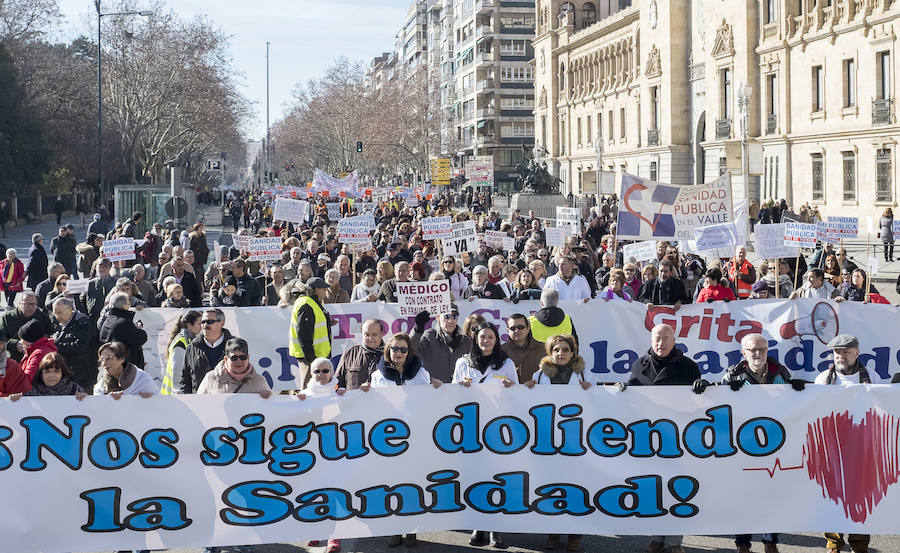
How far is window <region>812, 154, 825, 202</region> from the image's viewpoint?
45250 millimetres

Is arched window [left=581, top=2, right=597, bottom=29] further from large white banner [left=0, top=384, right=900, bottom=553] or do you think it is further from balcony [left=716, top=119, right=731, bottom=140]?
large white banner [left=0, top=384, right=900, bottom=553]

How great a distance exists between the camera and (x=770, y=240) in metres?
14.9

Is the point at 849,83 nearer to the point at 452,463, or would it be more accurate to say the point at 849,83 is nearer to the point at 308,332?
the point at 308,332

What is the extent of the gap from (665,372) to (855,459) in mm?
1245

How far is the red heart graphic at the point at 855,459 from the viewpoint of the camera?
23.4ft

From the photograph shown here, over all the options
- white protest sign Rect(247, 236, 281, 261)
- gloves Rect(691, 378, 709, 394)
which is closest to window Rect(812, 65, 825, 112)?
Answer: white protest sign Rect(247, 236, 281, 261)

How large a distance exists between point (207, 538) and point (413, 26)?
143069 mm

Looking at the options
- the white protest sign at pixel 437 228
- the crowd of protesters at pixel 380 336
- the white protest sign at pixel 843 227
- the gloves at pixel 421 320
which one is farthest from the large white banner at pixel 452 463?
the white protest sign at pixel 843 227

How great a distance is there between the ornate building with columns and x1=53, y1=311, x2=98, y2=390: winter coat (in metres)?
17.7

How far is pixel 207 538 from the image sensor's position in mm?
7090

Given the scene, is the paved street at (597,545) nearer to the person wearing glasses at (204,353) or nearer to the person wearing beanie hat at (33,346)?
the person wearing glasses at (204,353)

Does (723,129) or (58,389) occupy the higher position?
(723,129)

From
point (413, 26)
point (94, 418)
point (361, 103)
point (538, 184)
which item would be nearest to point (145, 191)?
point (538, 184)

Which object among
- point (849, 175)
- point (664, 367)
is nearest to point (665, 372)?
point (664, 367)
